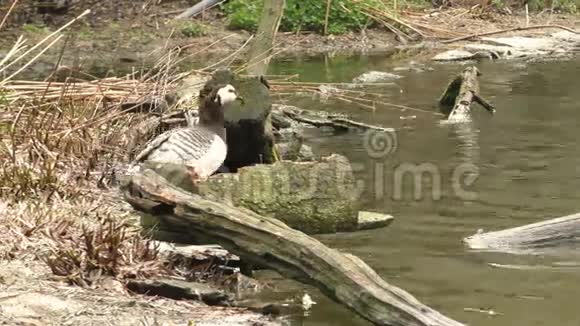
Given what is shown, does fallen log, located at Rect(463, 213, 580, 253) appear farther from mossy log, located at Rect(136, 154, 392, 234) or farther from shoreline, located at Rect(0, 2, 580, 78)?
shoreline, located at Rect(0, 2, 580, 78)

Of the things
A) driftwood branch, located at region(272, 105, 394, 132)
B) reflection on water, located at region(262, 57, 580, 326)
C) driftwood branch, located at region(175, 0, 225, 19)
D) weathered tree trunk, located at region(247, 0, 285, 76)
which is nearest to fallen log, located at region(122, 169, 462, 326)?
reflection on water, located at region(262, 57, 580, 326)

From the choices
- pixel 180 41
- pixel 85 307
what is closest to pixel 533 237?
pixel 85 307

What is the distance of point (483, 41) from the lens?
18031mm

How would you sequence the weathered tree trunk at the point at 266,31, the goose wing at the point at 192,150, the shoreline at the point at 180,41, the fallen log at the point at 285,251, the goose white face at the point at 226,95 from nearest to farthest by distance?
the fallen log at the point at 285,251, the goose wing at the point at 192,150, the goose white face at the point at 226,95, the weathered tree trunk at the point at 266,31, the shoreline at the point at 180,41

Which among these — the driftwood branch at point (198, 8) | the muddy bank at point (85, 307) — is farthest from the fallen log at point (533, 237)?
the driftwood branch at point (198, 8)

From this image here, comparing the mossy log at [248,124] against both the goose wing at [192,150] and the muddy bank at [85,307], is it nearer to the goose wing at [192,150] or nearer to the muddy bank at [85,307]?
the goose wing at [192,150]

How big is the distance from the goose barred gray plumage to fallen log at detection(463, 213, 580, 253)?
5.77 ft

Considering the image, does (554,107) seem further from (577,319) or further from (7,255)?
(7,255)

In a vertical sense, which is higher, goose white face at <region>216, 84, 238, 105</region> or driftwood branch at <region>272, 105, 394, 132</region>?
goose white face at <region>216, 84, 238, 105</region>

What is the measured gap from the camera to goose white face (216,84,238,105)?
703 cm

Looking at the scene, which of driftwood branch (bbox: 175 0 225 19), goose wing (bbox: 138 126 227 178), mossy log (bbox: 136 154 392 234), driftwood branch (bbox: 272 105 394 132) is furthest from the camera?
driftwood branch (bbox: 175 0 225 19)

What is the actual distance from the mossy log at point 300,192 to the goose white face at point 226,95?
0.83 meters

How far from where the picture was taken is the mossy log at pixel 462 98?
35.7 ft

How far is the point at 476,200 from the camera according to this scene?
7258 mm
